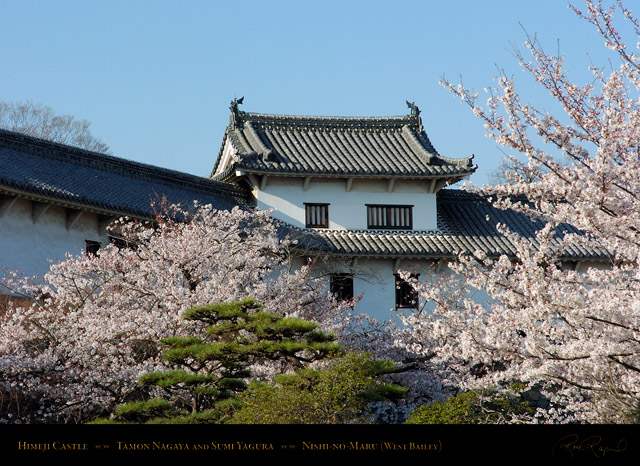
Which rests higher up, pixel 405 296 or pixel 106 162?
pixel 106 162

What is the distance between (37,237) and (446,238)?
12308 millimetres

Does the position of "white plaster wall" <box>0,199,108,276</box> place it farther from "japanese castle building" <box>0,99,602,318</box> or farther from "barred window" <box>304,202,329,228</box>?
"barred window" <box>304,202,329,228</box>

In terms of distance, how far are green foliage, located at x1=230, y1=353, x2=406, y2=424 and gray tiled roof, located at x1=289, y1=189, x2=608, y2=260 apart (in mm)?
11968

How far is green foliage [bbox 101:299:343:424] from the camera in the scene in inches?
440

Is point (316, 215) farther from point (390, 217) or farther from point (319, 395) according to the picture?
point (319, 395)

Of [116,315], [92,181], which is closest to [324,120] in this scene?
[92,181]

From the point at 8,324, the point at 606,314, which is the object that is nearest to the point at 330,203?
the point at 8,324

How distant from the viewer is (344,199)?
84.4ft

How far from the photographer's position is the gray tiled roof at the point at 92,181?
61.6 ft

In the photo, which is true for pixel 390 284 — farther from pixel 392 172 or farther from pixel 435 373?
pixel 435 373

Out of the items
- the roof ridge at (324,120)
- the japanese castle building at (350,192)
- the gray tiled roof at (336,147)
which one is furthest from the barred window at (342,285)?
the roof ridge at (324,120)

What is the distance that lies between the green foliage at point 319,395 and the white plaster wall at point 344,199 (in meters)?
14.1

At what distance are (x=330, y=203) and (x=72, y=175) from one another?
8182 millimetres

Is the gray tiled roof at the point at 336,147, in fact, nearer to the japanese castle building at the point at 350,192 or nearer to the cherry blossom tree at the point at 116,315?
the japanese castle building at the point at 350,192
